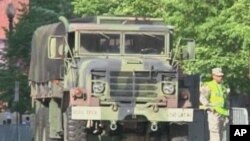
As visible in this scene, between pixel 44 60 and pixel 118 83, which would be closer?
pixel 118 83

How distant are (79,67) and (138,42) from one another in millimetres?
1452

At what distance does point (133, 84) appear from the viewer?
16.4 m

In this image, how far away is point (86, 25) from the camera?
56.3 feet

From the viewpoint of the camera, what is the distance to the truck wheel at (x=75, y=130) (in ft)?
53.0

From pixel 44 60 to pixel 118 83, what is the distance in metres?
3.92

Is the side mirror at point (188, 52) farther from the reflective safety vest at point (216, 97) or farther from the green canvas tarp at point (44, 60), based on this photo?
the green canvas tarp at point (44, 60)

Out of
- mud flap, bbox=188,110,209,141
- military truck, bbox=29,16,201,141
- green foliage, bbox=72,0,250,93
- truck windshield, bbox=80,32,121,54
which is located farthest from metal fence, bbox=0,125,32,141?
truck windshield, bbox=80,32,121,54

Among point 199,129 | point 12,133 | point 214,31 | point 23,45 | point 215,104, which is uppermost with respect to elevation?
point 23,45

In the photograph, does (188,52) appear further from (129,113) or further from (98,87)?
(98,87)

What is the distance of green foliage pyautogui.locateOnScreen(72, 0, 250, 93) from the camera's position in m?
23.8

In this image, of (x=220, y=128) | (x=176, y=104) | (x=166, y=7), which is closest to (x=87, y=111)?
(x=176, y=104)

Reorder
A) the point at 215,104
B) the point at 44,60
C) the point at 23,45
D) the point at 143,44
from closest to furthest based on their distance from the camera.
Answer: the point at 215,104
the point at 143,44
the point at 44,60
the point at 23,45

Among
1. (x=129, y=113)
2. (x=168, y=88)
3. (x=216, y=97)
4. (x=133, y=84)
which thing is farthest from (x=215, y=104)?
(x=129, y=113)

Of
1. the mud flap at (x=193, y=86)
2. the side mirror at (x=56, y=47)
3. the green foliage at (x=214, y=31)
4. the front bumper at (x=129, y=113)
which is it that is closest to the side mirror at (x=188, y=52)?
the mud flap at (x=193, y=86)
